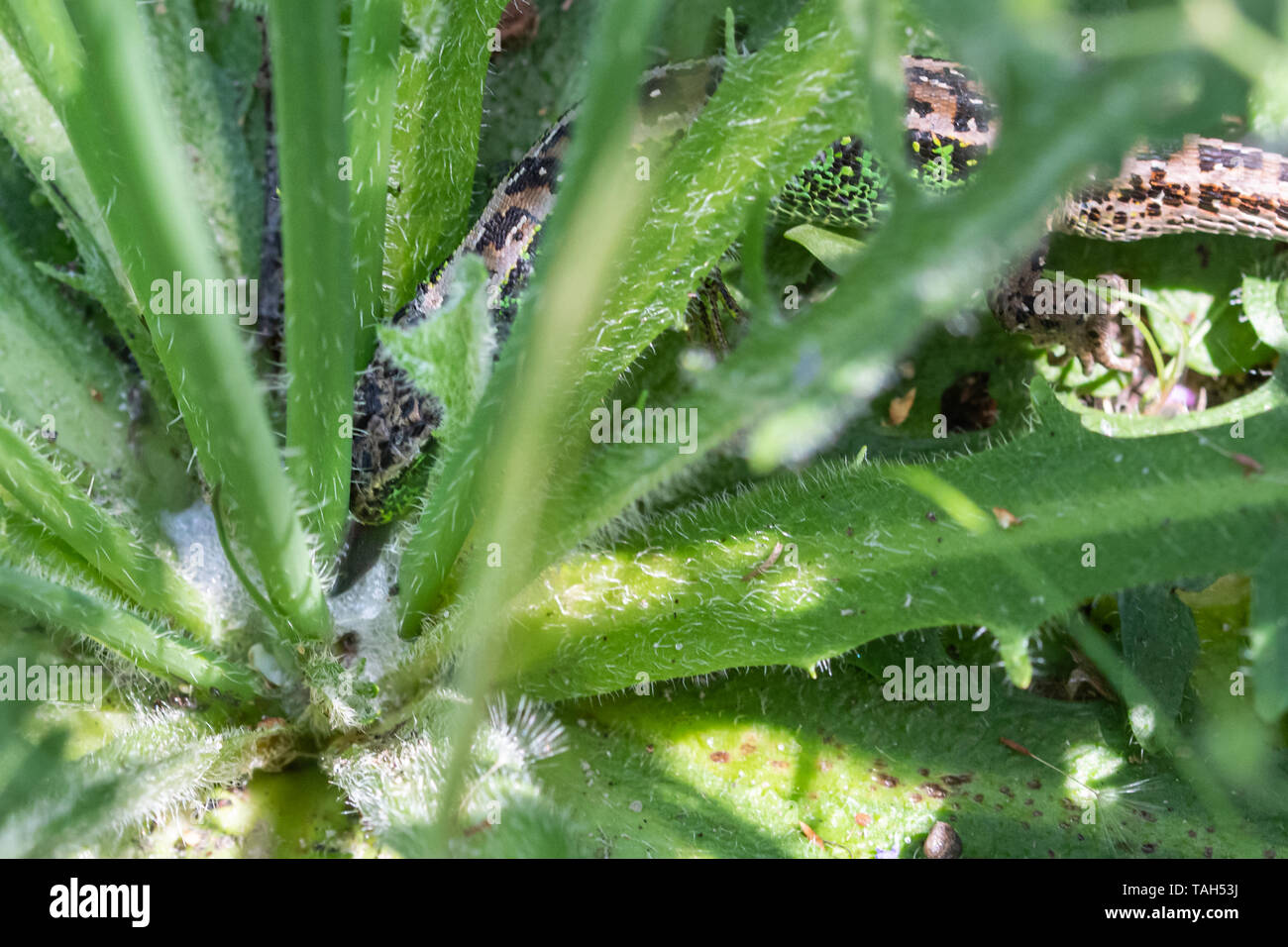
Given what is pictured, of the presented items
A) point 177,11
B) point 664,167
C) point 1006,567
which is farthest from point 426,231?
point 1006,567

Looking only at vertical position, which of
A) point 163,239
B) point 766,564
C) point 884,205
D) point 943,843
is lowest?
point 943,843

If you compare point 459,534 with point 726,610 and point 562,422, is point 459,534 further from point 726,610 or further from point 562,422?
point 726,610

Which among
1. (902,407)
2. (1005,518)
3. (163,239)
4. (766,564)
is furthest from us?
(902,407)

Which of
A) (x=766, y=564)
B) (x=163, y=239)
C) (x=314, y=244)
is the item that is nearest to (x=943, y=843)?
(x=766, y=564)

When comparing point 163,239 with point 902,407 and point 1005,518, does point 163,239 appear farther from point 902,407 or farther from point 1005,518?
point 902,407

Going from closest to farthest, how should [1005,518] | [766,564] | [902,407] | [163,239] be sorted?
[163,239] < [1005,518] < [766,564] < [902,407]

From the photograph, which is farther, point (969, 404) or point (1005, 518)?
point (969, 404)

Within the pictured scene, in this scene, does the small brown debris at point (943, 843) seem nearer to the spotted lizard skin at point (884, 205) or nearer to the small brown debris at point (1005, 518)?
the small brown debris at point (1005, 518)

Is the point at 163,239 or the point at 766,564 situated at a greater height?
the point at 163,239

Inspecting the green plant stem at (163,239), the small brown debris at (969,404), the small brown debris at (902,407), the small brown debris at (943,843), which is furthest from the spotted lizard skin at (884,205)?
the small brown debris at (943,843)

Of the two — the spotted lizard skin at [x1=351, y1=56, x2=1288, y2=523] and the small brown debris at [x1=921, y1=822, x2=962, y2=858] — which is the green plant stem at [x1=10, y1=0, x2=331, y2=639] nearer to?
the spotted lizard skin at [x1=351, y1=56, x2=1288, y2=523]
